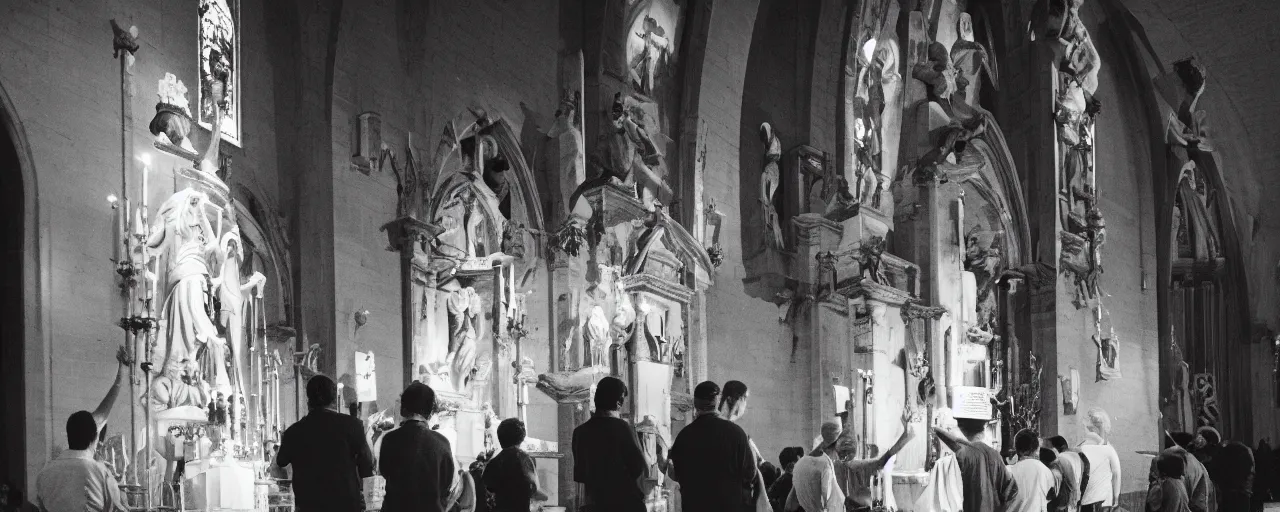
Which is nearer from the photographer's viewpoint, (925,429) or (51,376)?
(51,376)

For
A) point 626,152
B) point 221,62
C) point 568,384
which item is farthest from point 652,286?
point 221,62

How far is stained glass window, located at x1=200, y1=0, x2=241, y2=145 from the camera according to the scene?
14.8m

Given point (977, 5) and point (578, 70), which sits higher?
point (977, 5)

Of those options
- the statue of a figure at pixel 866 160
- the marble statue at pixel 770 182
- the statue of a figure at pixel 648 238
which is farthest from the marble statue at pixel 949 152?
the statue of a figure at pixel 648 238

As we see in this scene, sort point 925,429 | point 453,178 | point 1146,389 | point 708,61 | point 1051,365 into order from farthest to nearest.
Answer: point 1146,389, point 1051,365, point 925,429, point 708,61, point 453,178

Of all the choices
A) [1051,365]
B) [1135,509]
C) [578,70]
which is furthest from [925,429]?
[578,70]

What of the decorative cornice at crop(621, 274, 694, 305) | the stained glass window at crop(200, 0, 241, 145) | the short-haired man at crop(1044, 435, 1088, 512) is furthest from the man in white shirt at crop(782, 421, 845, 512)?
the decorative cornice at crop(621, 274, 694, 305)

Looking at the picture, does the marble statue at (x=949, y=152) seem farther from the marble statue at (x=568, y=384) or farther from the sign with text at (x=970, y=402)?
the marble statue at (x=568, y=384)

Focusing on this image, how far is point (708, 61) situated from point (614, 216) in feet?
10.3

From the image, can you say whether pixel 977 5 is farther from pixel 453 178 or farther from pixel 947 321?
pixel 453 178

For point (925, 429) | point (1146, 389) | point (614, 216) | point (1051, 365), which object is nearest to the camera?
point (614, 216)

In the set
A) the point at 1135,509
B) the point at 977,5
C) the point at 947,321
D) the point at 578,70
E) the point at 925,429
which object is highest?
the point at 977,5

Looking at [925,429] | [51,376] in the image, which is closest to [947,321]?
[925,429]

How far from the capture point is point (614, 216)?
18.5 metres
